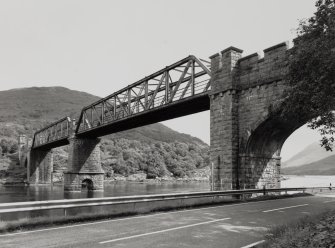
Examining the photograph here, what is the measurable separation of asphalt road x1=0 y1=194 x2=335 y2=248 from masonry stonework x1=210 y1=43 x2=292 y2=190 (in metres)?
8.88

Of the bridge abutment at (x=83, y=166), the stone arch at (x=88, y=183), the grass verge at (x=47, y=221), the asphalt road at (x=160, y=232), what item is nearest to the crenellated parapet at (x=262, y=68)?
the asphalt road at (x=160, y=232)

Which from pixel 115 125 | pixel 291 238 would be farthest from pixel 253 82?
pixel 115 125

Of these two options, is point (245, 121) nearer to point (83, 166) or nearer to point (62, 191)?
point (83, 166)

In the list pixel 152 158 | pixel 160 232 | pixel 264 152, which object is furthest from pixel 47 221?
pixel 152 158

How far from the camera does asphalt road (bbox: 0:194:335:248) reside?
8.95 metres

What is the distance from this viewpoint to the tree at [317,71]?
1318 centimetres

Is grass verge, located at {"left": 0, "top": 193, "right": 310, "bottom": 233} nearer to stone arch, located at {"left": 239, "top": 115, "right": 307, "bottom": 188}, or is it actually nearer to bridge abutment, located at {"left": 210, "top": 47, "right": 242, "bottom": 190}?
bridge abutment, located at {"left": 210, "top": 47, "right": 242, "bottom": 190}

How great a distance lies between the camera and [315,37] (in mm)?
14375

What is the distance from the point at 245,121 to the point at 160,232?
14.2 m

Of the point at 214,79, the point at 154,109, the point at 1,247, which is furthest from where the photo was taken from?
the point at 154,109

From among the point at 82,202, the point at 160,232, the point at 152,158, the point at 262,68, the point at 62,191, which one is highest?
the point at 262,68

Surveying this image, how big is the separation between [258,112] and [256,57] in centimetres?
368

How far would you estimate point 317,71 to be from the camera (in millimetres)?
13812

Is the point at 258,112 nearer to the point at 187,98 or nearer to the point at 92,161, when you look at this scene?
the point at 187,98
